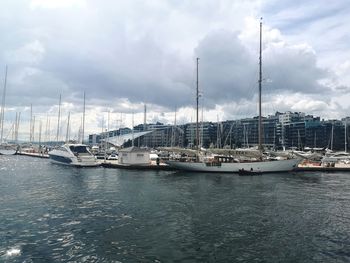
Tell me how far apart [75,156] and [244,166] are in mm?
47626

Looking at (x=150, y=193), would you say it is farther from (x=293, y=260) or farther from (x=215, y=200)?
(x=293, y=260)

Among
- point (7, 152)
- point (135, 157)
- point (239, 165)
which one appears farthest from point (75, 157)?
point (7, 152)

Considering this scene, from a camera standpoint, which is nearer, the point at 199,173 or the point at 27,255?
the point at 27,255

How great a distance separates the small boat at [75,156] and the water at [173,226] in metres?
46.0

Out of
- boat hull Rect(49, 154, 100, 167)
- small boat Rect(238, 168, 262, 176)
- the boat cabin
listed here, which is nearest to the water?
small boat Rect(238, 168, 262, 176)

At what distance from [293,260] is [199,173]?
61939 millimetres

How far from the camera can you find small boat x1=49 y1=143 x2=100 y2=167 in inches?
3856

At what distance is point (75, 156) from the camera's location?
100938mm

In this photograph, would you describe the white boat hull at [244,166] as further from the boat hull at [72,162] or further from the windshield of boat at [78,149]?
the windshield of boat at [78,149]

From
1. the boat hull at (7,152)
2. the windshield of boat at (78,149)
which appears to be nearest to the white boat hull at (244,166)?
the windshield of boat at (78,149)

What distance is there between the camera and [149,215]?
34188mm

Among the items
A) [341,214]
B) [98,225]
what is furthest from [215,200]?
[98,225]

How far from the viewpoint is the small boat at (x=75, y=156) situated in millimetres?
97938

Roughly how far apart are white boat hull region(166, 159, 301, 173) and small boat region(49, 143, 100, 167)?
1041 inches
